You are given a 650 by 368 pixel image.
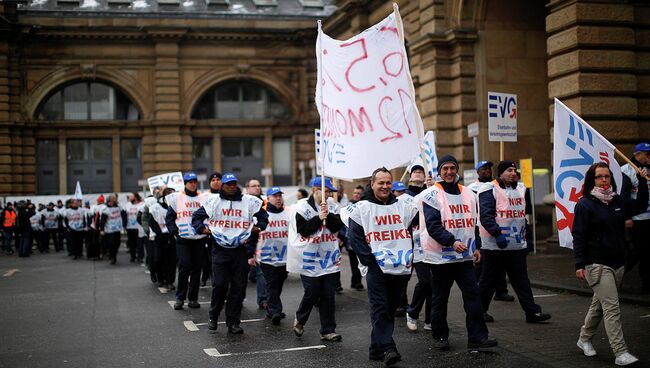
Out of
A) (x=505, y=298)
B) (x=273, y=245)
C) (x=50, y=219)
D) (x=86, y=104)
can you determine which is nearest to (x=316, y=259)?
(x=273, y=245)

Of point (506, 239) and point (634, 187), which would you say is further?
point (634, 187)

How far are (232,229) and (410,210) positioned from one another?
9.74ft

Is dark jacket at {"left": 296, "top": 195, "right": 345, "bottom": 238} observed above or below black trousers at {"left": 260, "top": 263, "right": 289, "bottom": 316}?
above

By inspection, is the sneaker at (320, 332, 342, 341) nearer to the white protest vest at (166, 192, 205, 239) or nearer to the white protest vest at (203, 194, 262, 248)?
the white protest vest at (203, 194, 262, 248)

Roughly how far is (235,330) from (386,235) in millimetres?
3053

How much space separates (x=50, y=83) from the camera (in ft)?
137

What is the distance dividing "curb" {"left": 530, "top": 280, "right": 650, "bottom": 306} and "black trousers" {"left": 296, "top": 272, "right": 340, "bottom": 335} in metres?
4.28

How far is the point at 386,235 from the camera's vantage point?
8.23 m

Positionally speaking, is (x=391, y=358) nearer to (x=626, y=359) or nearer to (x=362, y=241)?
(x=362, y=241)

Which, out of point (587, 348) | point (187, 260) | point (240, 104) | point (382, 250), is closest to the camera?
point (587, 348)

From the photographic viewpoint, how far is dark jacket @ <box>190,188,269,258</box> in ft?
35.2

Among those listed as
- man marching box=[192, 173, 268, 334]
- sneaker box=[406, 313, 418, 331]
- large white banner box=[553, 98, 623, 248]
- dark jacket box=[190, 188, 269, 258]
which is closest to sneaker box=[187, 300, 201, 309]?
dark jacket box=[190, 188, 269, 258]

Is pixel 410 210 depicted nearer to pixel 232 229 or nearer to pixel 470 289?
pixel 470 289

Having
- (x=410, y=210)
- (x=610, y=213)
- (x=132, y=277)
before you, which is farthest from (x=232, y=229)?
(x=132, y=277)
